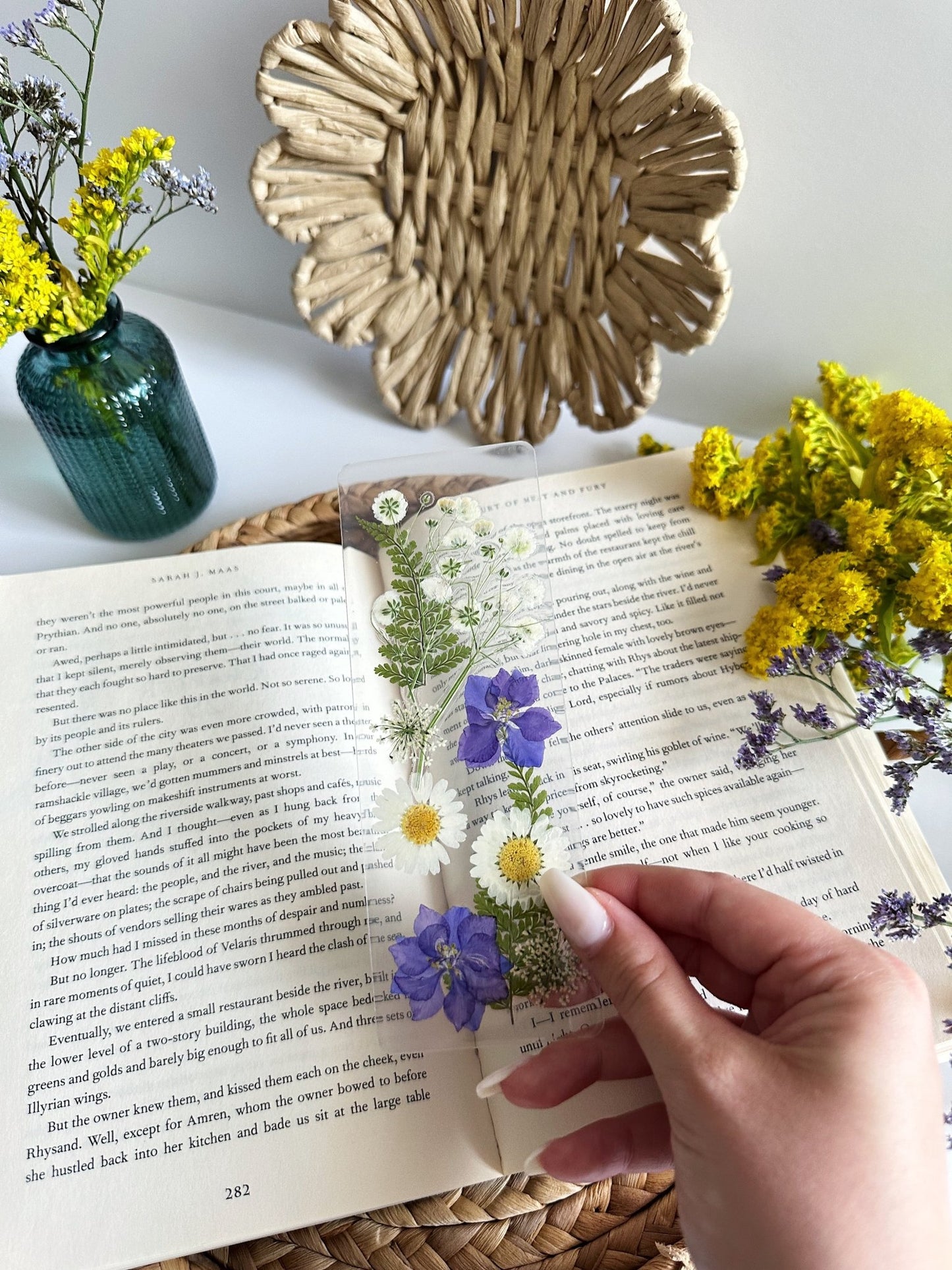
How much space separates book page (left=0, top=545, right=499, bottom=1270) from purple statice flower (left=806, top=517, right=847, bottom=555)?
15.2 inches

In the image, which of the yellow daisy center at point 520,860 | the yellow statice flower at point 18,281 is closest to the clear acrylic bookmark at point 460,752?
the yellow daisy center at point 520,860

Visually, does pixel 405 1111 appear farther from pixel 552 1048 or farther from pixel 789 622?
pixel 789 622

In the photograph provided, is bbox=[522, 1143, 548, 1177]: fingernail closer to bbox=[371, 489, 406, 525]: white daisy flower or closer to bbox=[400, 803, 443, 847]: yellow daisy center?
bbox=[400, 803, 443, 847]: yellow daisy center

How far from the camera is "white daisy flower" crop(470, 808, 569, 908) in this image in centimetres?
59

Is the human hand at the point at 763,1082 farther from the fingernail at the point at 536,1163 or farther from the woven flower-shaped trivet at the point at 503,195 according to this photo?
the woven flower-shaped trivet at the point at 503,195

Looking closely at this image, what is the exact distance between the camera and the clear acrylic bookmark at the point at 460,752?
22.9 inches

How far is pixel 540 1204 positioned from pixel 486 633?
37 cm

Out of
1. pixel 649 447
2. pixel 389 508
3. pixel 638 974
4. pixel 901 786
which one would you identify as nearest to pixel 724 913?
pixel 638 974

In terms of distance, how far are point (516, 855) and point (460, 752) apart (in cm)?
8

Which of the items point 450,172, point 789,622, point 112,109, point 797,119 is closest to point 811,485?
point 789,622

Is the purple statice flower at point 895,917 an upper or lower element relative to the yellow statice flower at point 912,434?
lower

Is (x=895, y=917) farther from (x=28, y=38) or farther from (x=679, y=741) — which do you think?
(x=28, y=38)

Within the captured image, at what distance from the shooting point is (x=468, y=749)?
64 cm

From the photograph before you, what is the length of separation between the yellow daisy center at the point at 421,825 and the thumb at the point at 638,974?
9 cm
